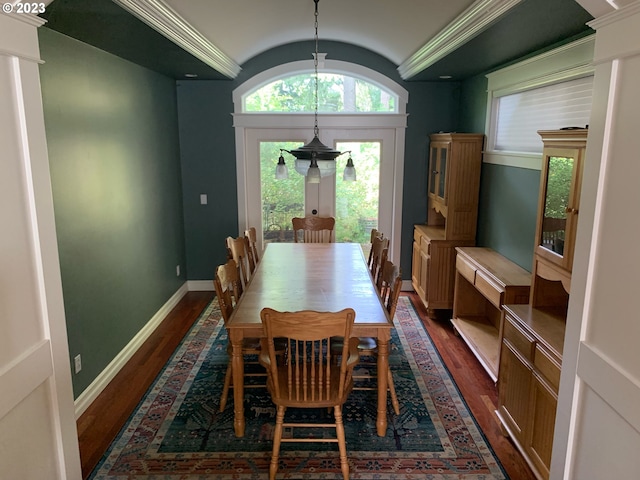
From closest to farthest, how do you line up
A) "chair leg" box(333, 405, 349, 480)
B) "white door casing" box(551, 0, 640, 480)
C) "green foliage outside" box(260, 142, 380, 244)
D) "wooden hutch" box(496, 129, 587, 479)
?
"white door casing" box(551, 0, 640, 480) < "wooden hutch" box(496, 129, 587, 479) < "chair leg" box(333, 405, 349, 480) < "green foliage outside" box(260, 142, 380, 244)

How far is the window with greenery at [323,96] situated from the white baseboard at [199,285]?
2047mm

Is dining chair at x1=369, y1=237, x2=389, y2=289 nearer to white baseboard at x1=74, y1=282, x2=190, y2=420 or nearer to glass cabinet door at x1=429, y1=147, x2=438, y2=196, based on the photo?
glass cabinet door at x1=429, y1=147, x2=438, y2=196

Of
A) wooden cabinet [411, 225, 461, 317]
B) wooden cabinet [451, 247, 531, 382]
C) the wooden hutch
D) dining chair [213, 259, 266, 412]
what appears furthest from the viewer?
wooden cabinet [411, 225, 461, 317]

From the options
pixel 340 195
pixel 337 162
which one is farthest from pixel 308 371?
pixel 337 162

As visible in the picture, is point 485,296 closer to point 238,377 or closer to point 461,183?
point 461,183

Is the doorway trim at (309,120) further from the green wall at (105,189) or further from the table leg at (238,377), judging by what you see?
the table leg at (238,377)

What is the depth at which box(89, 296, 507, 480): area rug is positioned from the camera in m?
2.55

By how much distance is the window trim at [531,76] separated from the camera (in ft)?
9.54

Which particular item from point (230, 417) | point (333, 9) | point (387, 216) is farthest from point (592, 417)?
point (387, 216)

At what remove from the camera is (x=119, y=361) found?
3.68 metres

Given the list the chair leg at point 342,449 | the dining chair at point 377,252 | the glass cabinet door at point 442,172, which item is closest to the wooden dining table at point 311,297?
the dining chair at point 377,252

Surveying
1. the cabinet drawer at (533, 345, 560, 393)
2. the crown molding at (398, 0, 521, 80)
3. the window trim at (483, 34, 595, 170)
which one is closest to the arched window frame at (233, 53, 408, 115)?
the crown molding at (398, 0, 521, 80)

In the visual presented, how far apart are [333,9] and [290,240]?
274 cm

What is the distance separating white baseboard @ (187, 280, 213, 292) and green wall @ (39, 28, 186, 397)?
701 mm
